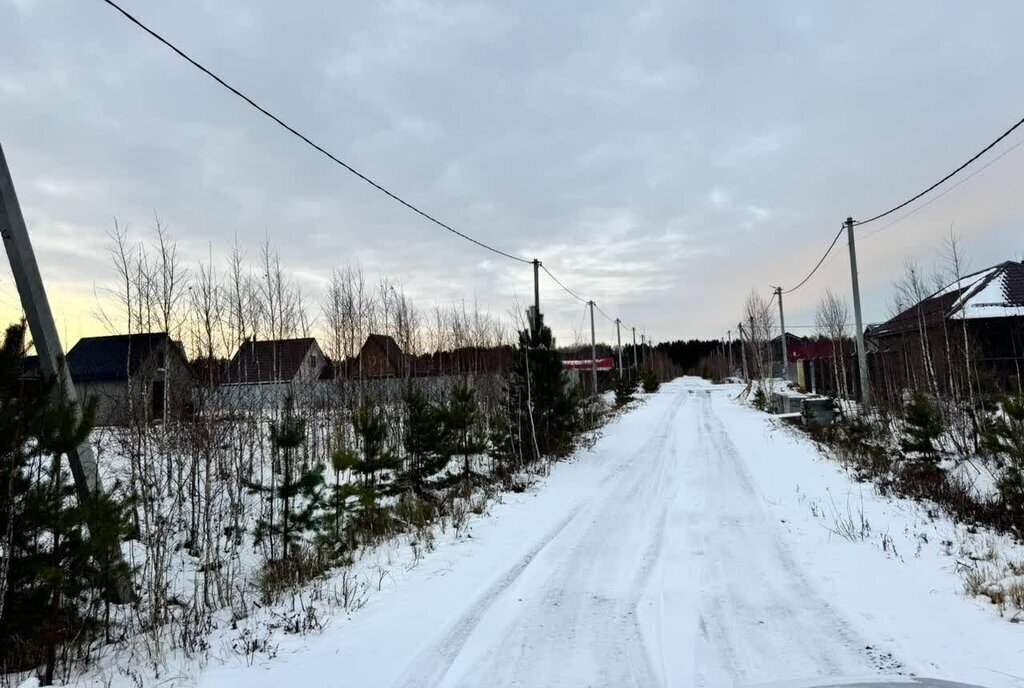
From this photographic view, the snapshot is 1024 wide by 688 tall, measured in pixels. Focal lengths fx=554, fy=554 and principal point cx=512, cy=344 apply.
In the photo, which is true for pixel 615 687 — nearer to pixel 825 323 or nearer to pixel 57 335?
pixel 57 335

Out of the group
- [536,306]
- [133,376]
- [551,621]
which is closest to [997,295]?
[536,306]

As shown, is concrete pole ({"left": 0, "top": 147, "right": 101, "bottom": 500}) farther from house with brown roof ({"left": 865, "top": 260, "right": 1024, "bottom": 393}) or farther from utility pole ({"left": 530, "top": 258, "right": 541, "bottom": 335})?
house with brown roof ({"left": 865, "top": 260, "right": 1024, "bottom": 393})

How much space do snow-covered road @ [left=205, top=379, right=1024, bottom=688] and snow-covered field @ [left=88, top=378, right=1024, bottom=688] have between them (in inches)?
0.7

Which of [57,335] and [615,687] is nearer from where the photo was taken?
[615,687]

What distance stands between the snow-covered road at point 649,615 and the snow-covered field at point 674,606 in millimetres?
17

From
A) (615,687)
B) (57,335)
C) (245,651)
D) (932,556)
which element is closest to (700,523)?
(932,556)

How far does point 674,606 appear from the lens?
183 inches

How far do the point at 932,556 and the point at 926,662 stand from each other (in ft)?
9.47

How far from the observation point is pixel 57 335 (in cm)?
521

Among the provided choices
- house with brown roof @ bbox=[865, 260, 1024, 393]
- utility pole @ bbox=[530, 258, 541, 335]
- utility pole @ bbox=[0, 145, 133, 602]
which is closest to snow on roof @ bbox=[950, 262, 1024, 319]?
house with brown roof @ bbox=[865, 260, 1024, 393]

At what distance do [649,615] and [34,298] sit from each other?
20.3ft

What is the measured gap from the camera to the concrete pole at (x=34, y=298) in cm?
507

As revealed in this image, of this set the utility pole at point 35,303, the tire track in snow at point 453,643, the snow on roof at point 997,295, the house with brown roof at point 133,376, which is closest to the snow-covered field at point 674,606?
the tire track in snow at point 453,643

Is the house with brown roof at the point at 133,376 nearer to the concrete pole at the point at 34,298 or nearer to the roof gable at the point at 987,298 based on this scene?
the concrete pole at the point at 34,298
